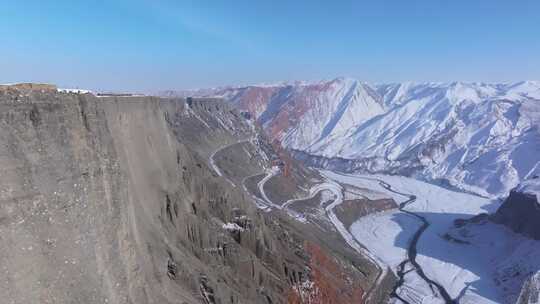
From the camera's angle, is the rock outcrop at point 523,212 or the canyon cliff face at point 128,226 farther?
the rock outcrop at point 523,212

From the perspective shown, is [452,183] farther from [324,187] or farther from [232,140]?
[232,140]

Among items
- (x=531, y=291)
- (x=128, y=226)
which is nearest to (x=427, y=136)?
(x=531, y=291)

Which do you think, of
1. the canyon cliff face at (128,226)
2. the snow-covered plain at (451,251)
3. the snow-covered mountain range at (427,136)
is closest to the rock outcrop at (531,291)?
the snow-covered plain at (451,251)

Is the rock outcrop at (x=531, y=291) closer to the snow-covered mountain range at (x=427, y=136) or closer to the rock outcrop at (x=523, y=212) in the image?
the rock outcrop at (x=523, y=212)

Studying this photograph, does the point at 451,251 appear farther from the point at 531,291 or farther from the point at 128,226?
the point at 128,226

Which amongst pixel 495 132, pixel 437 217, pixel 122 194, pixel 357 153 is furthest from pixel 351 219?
pixel 495 132

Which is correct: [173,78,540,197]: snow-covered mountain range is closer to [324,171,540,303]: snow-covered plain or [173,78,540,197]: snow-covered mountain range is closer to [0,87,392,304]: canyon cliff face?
[324,171,540,303]: snow-covered plain
